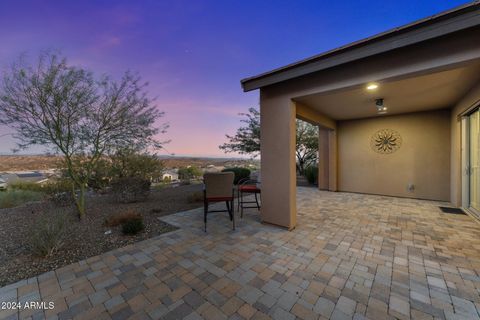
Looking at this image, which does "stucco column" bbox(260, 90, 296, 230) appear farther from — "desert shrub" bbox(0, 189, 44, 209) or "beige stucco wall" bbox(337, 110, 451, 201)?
"desert shrub" bbox(0, 189, 44, 209)

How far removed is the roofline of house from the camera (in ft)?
6.33

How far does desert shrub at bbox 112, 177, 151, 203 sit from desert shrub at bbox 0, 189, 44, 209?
7.45 ft

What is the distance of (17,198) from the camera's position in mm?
5324

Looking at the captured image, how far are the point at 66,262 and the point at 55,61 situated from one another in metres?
3.41

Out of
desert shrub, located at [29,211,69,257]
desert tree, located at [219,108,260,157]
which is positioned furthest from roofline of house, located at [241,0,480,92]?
desert tree, located at [219,108,260,157]

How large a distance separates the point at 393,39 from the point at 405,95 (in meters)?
2.30

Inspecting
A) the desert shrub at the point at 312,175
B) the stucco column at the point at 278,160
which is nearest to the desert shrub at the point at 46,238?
the stucco column at the point at 278,160

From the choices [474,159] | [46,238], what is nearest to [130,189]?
[46,238]

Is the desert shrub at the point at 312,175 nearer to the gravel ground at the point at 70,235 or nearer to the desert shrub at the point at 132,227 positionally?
the gravel ground at the point at 70,235

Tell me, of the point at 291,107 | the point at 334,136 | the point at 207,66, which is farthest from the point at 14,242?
the point at 334,136

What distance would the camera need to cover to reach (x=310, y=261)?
230cm

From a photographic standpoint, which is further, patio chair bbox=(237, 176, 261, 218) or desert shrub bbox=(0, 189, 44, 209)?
desert shrub bbox=(0, 189, 44, 209)

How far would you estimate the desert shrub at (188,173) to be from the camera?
9.77 meters

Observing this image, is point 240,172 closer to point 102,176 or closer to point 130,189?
point 130,189
